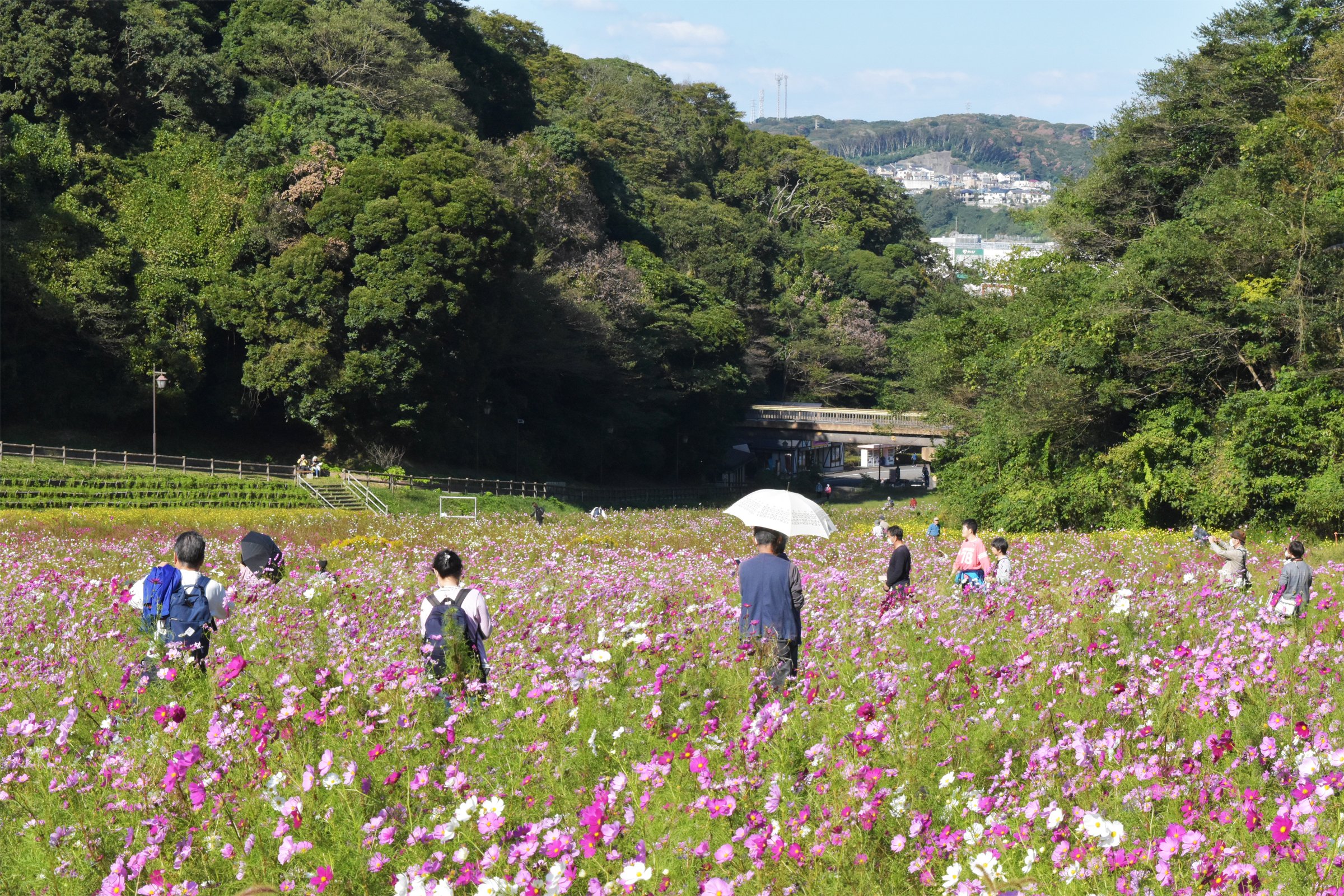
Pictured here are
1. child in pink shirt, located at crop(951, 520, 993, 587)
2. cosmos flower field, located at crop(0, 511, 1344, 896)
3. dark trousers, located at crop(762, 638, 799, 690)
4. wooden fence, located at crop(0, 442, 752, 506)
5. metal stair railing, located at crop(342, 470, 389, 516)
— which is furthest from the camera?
metal stair railing, located at crop(342, 470, 389, 516)

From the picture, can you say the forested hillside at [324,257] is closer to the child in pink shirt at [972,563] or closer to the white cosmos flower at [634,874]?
the child in pink shirt at [972,563]

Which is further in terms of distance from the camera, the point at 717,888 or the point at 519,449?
the point at 519,449

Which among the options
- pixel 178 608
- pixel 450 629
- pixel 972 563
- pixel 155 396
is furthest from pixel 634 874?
pixel 155 396

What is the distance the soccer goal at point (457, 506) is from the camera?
3684cm

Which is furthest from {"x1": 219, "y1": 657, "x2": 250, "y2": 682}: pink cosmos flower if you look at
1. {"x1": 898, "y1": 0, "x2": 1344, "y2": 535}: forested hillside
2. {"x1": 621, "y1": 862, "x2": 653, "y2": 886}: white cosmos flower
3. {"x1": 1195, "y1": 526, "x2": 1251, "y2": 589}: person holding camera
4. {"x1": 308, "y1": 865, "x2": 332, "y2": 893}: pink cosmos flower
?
{"x1": 898, "y1": 0, "x2": 1344, "y2": 535}: forested hillside

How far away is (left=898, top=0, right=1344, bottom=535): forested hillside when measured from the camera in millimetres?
29609

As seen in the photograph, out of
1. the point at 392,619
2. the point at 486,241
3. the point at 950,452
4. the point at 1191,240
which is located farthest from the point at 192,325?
the point at 392,619

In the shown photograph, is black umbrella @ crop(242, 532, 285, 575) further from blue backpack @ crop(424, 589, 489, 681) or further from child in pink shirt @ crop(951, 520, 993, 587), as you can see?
child in pink shirt @ crop(951, 520, 993, 587)

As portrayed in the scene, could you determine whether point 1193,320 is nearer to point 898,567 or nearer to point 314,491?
point 898,567

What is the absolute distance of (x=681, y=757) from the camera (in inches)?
199

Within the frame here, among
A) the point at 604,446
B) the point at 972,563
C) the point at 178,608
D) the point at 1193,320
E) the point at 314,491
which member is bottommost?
the point at 314,491

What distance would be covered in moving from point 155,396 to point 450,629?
112 feet

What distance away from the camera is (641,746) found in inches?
206

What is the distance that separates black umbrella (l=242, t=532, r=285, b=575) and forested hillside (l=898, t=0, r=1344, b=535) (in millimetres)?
25912
